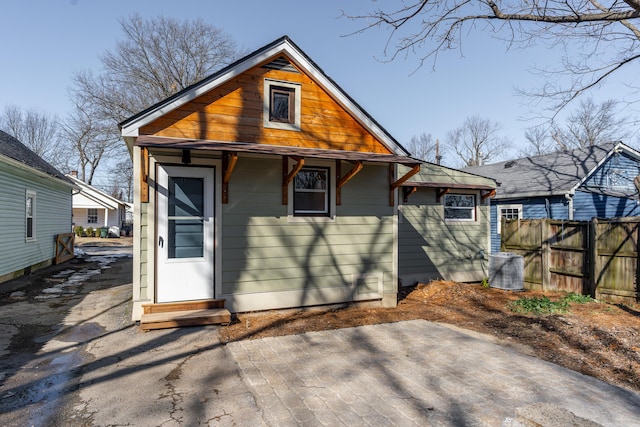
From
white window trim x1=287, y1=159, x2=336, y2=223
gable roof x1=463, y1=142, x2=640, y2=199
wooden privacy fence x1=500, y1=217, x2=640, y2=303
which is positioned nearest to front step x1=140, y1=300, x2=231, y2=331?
white window trim x1=287, y1=159, x2=336, y2=223

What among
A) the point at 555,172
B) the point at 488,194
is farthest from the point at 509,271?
the point at 555,172

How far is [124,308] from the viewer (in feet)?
22.5

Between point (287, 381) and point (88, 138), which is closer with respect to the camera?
point (287, 381)

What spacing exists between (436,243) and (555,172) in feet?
31.1

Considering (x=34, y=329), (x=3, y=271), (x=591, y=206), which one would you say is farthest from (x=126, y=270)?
(x=591, y=206)

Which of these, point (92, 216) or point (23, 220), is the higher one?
point (92, 216)

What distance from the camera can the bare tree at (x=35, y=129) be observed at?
3847cm

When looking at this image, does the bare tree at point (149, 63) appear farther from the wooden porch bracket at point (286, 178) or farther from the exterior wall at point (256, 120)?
the wooden porch bracket at point (286, 178)

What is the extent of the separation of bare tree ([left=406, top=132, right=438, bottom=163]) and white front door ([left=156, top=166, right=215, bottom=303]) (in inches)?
1822

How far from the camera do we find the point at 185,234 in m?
5.94

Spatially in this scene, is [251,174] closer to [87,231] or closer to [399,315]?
[399,315]

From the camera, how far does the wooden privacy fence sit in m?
7.36

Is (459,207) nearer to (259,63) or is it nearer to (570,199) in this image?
(570,199)

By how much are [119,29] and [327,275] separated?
87.1ft
